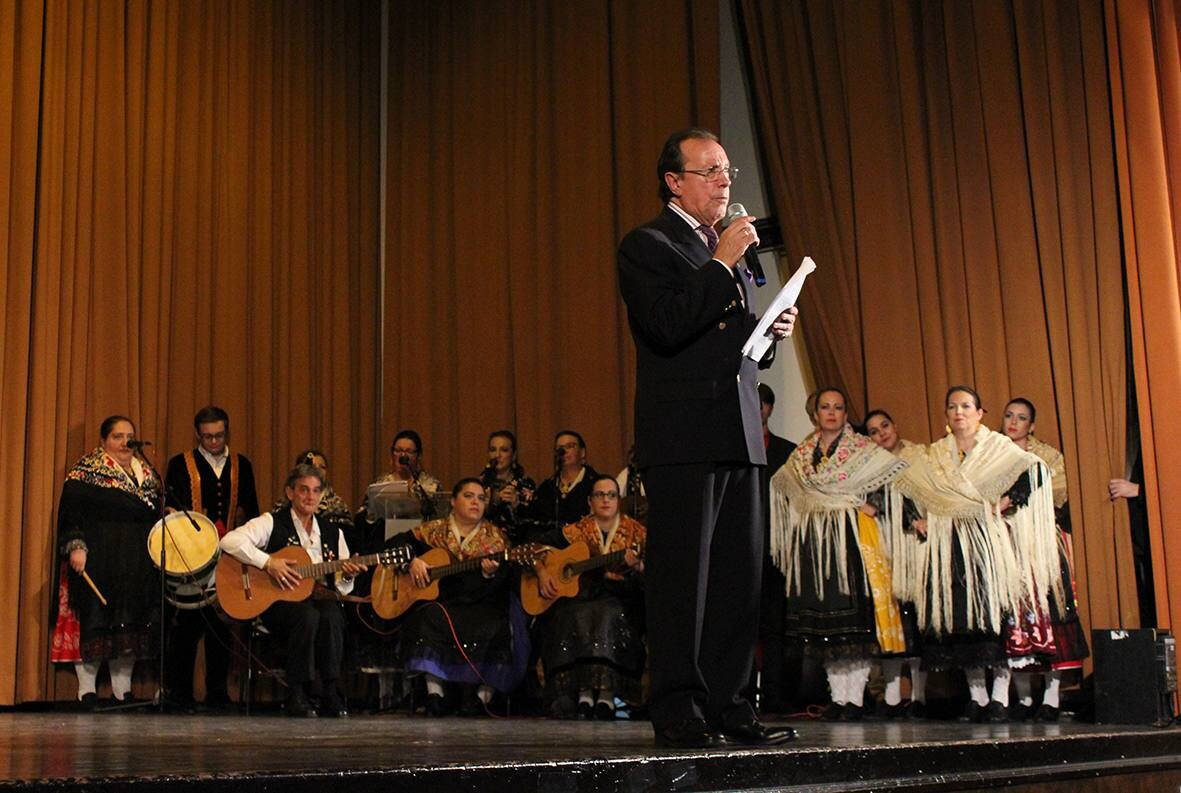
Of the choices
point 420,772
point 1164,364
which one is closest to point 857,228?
point 1164,364

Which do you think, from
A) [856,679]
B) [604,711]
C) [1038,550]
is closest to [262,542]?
[604,711]

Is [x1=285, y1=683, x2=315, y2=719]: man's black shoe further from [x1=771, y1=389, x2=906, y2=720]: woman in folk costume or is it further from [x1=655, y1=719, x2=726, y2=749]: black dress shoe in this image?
[x1=655, y1=719, x2=726, y2=749]: black dress shoe

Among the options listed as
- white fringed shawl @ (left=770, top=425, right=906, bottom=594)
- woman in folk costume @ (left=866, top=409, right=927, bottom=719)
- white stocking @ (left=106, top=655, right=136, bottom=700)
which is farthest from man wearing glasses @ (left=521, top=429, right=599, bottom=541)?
white stocking @ (left=106, top=655, right=136, bottom=700)

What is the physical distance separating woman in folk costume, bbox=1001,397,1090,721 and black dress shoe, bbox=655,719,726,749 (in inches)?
116

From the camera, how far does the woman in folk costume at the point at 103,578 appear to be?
5.86 metres

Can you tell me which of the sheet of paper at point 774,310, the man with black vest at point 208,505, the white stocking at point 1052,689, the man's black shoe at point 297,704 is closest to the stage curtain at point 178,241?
the man with black vest at point 208,505

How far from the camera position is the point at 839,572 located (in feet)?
17.5

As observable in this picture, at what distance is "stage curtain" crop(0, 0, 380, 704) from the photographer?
6.20 m

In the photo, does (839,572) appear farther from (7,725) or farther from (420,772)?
(420,772)

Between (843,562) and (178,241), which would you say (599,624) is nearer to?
(843,562)

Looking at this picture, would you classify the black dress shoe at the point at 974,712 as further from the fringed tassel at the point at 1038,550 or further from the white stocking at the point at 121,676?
the white stocking at the point at 121,676

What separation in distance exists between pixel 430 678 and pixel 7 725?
2016 millimetres

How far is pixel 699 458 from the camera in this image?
8.38ft

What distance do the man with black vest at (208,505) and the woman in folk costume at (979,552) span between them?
3154 millimetres
